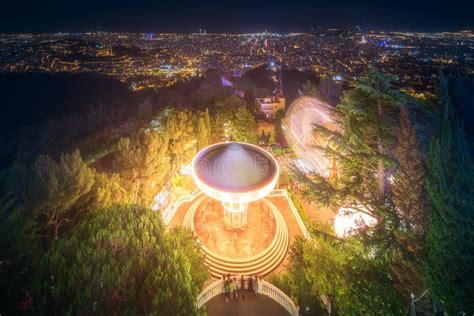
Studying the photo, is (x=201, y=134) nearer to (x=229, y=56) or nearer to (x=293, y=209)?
(x=293, y=209)

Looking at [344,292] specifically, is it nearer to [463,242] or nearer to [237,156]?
[463,242]

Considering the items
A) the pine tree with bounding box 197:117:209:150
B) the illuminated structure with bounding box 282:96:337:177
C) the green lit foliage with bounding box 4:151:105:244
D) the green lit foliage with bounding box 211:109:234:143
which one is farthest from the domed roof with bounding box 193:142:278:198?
the green lit foliage with bounding box 211:109:234:143

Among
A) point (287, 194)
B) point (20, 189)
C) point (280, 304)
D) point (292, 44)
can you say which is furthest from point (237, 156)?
point (292, 44)

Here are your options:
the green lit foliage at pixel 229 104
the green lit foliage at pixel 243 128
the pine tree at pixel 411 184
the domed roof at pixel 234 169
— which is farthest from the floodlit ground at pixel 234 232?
the green lit foliage at pixel 229 104

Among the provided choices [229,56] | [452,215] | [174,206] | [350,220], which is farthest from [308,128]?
[229,56]

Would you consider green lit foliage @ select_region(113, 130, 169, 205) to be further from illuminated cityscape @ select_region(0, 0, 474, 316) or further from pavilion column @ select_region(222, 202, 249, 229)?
pavilion column @ select_region(222, 202, 249, 229)

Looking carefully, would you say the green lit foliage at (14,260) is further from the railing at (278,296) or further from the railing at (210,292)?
the railing at (278,296)
